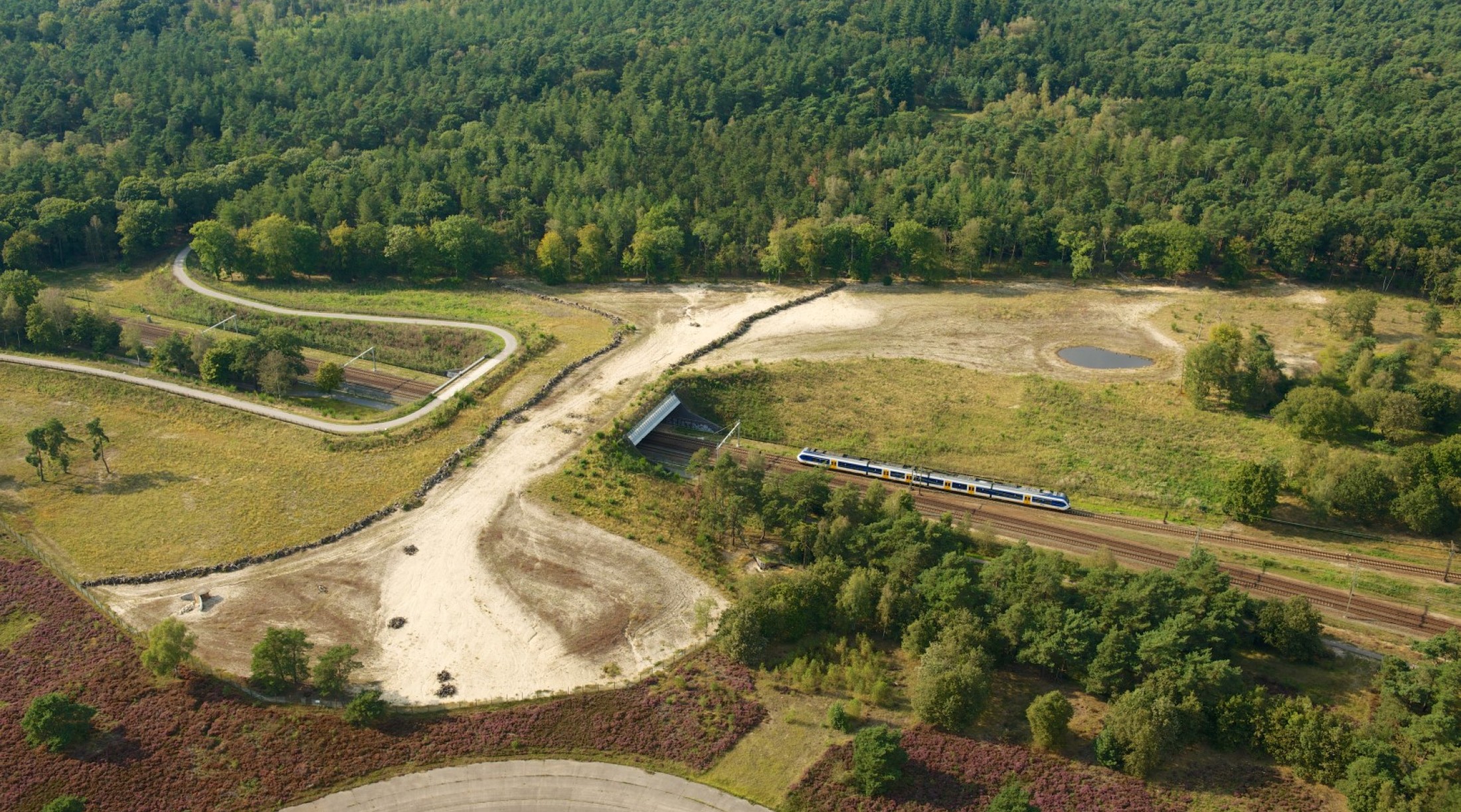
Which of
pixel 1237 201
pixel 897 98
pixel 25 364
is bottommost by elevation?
pixel 25 364

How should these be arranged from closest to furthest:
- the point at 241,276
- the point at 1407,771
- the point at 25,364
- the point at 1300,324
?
the point at 1407,771 → the point at 25,364 → the point at 1300,324 → the point at 241,276

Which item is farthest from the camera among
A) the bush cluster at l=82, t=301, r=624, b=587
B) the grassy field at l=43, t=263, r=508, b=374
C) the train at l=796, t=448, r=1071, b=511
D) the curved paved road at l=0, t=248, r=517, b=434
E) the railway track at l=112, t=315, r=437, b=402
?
the grassy field at l=43, t=263, r=508, b=374

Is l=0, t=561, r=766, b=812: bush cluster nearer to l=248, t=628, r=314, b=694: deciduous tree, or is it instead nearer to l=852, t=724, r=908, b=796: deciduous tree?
l=248, t=628, r=314, b=694: deciduous tree

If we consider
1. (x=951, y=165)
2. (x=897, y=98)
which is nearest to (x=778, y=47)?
(x=897, y=98)

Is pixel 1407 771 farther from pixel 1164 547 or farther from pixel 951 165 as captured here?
pixel 951 165

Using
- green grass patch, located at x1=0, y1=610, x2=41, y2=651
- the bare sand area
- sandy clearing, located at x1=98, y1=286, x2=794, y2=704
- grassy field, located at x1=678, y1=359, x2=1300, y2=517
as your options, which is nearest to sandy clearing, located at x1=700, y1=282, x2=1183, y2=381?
the bare sand area

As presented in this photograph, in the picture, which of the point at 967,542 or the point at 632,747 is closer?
the point at 632,747

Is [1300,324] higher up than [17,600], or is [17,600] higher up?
[1300,324]

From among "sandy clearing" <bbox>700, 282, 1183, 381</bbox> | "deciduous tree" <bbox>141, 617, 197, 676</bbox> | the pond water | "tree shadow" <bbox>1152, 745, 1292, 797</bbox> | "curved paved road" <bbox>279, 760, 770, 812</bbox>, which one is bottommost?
"curved paved road" <bbox>279, 760, 770, 812</bbox>

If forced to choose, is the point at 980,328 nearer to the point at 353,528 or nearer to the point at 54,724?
the point at 353,528
